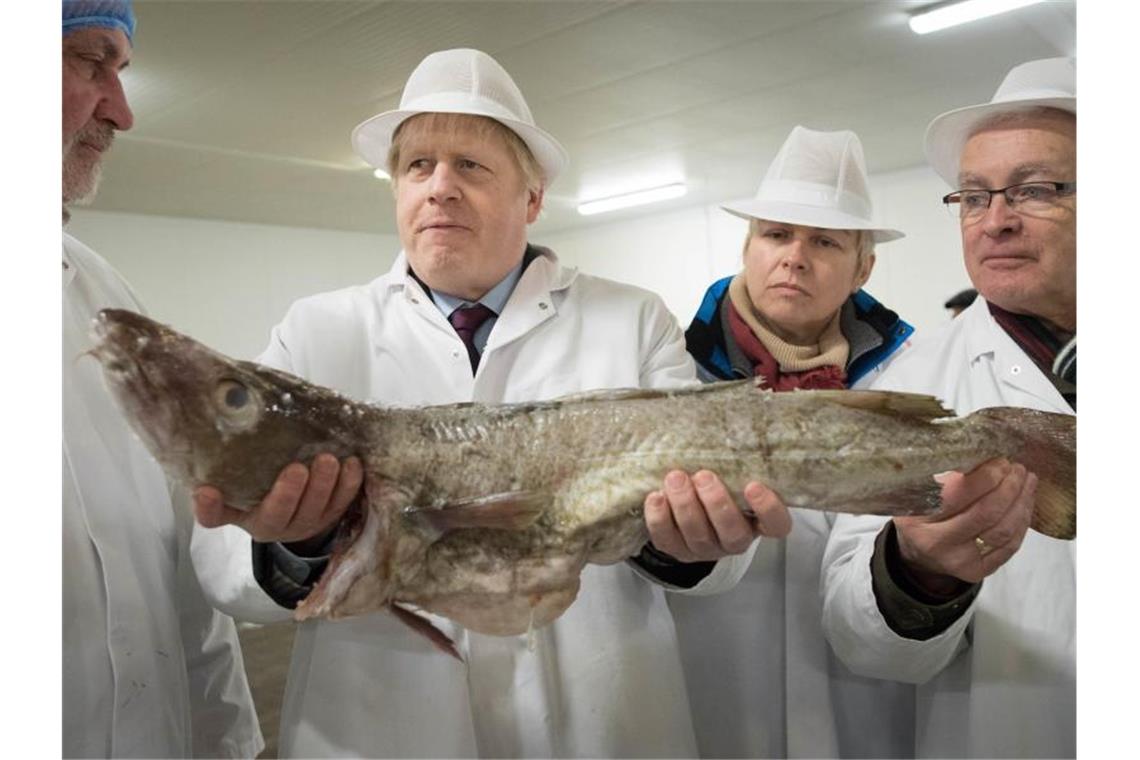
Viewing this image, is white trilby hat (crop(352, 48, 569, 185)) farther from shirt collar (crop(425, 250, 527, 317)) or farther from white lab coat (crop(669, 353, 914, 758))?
white lab coat (crop(669, 353, 914, 758))

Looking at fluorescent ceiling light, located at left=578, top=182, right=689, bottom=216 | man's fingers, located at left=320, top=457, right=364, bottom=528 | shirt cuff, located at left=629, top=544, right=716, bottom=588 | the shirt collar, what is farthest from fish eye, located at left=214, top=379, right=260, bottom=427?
fluorescent ceiling light, located at left=578, top=182, right=689, bottom=216

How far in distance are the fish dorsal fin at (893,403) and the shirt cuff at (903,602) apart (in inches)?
10.6

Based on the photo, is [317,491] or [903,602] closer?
[317,491]

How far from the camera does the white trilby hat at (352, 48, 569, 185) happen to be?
1.01 m

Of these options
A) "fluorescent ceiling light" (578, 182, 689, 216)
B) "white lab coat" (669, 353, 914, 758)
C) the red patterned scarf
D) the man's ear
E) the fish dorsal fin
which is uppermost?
"fluorescent ceiling light" (578, 182, 689, 216)

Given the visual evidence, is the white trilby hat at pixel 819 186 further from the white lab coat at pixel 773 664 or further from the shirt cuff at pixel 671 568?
the shirt cuff at pixel 671 568

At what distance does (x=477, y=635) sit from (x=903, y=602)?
0.63 metres

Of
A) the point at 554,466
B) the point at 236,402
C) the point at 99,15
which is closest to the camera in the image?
the point at 236,402

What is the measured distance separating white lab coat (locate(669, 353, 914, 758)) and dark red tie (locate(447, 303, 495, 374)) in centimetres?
58

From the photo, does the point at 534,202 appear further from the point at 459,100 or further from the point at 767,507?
the point at 767,507

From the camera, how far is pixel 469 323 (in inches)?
43.1

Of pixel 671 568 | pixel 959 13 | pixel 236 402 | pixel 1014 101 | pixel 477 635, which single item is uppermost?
pixel 959 13

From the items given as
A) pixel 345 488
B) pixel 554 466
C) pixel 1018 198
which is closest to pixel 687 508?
pixel 554 466

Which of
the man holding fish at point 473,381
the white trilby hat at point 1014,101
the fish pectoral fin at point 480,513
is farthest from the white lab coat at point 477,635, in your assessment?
the white trilby hat at point 1014,101
